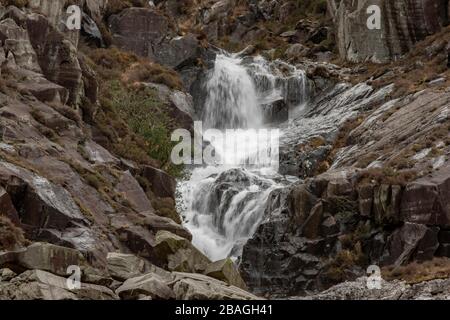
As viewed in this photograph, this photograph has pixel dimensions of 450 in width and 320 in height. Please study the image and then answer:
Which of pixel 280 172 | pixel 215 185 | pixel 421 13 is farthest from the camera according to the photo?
pixel 421 13

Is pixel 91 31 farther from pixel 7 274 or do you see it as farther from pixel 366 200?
pixel 7 274

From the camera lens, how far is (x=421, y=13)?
64562 millimetres

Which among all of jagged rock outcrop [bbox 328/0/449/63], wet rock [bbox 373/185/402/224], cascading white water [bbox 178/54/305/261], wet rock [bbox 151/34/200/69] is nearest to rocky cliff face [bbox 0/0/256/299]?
cascading white water [bbox 178/54/305/261]

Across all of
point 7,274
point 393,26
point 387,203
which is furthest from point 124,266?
point 393,26

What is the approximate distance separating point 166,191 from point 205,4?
2282 inches

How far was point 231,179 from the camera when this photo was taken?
163 ft

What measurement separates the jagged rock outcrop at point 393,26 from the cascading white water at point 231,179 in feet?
21.2

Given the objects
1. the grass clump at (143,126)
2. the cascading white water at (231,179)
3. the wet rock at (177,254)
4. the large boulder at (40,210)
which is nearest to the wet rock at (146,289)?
the wet rock at (177,254)

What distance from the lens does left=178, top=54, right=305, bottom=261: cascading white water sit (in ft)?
147

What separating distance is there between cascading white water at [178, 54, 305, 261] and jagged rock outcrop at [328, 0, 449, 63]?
6460 millimetres

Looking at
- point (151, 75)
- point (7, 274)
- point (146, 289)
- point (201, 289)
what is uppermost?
point (151, 75)

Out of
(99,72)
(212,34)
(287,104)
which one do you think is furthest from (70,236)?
(212,34)

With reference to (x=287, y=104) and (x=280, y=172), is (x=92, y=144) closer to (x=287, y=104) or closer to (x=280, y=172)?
(x=280, y=172)

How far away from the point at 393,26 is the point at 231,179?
25.4 metres
